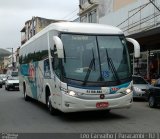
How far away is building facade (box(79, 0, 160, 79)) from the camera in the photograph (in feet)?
84.4

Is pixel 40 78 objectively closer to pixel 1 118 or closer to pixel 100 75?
pixel 1 118

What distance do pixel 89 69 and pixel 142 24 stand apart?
16074 millimetres

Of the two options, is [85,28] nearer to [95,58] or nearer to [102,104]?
[95,58]

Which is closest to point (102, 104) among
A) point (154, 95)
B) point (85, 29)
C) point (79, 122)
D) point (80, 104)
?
point (80, 104)

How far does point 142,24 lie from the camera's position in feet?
91.8

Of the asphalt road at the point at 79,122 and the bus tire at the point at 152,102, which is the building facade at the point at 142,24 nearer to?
the bus tire at the point at 152,102

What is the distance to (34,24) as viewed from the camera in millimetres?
84188

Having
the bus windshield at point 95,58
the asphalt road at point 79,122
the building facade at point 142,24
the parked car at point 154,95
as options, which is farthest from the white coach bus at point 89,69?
the building facade at point 142,24

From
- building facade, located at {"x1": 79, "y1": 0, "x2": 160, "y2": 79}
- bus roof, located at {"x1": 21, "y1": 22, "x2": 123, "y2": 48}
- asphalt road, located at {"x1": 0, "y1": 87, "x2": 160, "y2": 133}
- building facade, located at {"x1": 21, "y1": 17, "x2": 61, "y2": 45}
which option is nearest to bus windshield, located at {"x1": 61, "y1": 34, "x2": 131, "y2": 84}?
bus roof, located at {"x1": 21, "y1": 22, "x2": 123, "y2": 48}

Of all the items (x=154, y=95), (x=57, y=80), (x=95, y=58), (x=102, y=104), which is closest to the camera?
(x=102, y=104)

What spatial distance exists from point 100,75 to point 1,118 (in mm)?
3986

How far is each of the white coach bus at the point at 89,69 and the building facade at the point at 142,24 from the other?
9.62 metres

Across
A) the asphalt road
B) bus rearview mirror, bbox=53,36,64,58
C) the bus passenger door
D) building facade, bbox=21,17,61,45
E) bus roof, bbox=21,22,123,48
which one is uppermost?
building facade, bbox=21,17,61,45

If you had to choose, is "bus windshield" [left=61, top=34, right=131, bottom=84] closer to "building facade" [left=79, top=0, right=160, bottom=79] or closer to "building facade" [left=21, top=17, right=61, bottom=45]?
"building facade" [left=79, top=0, right=160, bottom=79]
